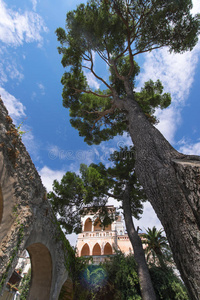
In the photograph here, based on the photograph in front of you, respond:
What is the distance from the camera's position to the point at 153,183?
306cm

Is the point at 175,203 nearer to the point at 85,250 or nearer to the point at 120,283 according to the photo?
the point at 120,283

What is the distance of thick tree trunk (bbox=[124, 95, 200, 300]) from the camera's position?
6.75 feet

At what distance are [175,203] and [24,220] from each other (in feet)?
11.3

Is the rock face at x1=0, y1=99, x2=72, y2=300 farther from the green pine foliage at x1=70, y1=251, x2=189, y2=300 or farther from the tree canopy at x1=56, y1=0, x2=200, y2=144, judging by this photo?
the tree canopy at x1=56, y1=0, x2=200, y2=144

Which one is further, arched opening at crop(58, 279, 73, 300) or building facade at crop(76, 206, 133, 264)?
building facade at crop(76, 206, 133, 264)

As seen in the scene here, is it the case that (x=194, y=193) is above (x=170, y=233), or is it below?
above

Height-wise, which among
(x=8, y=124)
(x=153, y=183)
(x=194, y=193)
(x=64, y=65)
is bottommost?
(x=194, y=193)

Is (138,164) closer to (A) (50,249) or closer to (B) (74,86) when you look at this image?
(A) (50,249)

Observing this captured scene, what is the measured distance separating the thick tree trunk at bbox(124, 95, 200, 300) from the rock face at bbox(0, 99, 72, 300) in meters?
3.02

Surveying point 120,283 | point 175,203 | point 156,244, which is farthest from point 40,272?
point 156,244

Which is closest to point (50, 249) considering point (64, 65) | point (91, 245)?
point (64, 65)

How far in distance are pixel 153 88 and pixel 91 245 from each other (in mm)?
19726

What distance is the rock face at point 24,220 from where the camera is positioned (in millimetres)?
3473

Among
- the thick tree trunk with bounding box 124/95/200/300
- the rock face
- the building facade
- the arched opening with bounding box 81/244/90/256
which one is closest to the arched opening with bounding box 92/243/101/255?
the building facade
